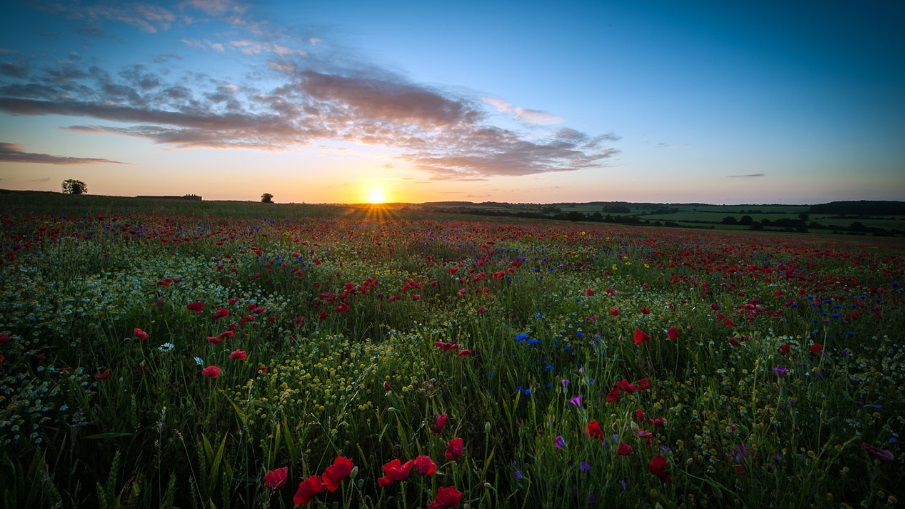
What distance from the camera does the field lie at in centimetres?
184

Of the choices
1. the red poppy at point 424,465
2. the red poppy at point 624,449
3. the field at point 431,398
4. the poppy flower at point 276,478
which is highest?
the red poppy at point 424,465

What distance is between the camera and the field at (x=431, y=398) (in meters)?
1.84

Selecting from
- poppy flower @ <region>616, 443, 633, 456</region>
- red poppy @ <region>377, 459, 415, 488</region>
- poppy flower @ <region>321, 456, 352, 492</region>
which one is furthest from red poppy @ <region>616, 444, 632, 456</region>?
poppy flower @ <region>321, 456, 352, 492</region>

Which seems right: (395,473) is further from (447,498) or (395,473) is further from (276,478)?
(276,478)

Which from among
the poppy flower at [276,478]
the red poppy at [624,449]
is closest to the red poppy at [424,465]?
the poppy flower at [276,478]

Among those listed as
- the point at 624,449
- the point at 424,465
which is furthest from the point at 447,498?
the point at 624,449

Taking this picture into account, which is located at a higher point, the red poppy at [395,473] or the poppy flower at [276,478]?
the red poppy at [395,473]

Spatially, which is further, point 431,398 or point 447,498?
point 431,398

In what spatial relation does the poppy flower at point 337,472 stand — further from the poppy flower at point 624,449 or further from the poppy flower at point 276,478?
the poppy flower at point 624,449

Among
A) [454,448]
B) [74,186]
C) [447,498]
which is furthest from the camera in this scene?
[74,186]

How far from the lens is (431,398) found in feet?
8.77

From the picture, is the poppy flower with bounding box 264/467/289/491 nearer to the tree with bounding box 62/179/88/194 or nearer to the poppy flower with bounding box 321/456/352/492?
the poppy flower with bounding box 321/456/352/492

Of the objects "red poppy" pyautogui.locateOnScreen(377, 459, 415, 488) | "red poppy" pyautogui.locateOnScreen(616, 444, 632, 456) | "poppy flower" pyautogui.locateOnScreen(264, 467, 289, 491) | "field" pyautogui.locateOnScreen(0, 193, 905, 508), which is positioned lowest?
"field" pyautogui.locateOnScreen(0, 193, 905, 508)

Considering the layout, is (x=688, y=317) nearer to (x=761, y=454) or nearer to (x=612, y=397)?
(x=761, y=454)
